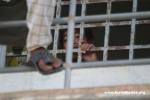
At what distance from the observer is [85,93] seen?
13.6ft

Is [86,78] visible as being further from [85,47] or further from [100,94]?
[100,94]

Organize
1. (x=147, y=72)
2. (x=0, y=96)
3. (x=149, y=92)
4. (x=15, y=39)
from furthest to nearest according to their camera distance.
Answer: (x=147, y=72)
(x=15, y=39)
(x=0, y=96)
(x=149, y=92)

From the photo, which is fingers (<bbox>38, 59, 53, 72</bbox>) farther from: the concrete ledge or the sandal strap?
the concrete ledge

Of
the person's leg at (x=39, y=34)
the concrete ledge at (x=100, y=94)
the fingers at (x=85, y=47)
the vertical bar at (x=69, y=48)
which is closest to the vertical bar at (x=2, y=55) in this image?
the fingers at (x=85, y=47)

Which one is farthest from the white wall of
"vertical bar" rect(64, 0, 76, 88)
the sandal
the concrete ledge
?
the concrete ledge

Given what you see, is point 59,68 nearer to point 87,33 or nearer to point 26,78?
point 26,78

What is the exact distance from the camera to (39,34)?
4426mm

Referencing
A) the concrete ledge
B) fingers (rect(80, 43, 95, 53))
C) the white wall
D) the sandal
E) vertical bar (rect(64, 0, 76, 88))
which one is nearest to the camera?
the concrete ledge

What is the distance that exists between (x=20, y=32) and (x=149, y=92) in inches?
49.1

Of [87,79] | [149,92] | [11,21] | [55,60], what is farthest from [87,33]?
[149,92]

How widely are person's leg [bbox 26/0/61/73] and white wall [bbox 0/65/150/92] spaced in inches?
54.4

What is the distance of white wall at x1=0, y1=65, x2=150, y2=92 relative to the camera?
18.9 feet

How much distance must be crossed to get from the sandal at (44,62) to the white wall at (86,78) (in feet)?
4.46

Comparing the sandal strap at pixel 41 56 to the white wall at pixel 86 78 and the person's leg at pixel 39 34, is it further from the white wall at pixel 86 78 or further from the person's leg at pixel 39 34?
the white wall at pixel 86 78
